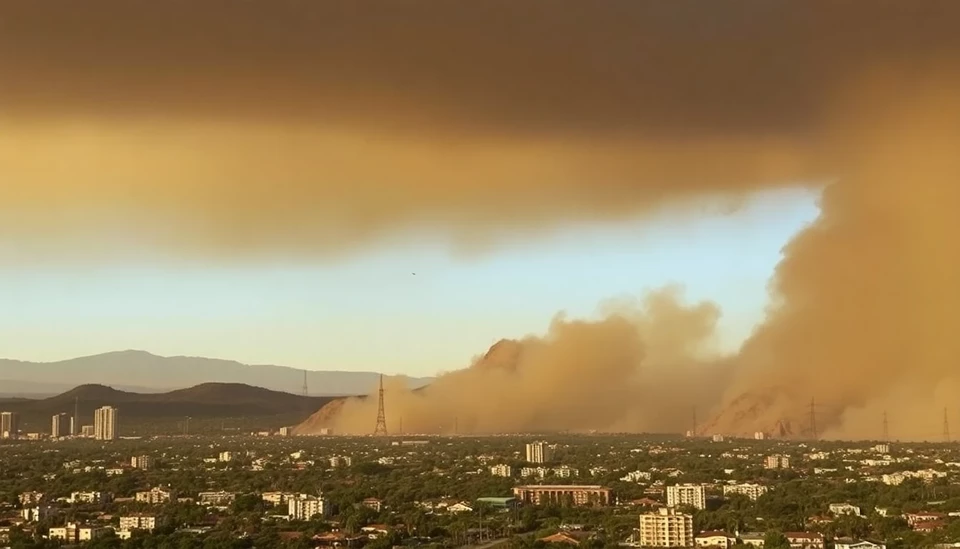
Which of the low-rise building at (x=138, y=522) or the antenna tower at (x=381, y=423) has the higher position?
the antenna tower at (x=381, y=423)

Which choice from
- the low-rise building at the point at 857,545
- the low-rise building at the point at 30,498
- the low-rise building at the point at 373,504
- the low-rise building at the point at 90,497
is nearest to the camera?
the low-rise building at the point at 857,545

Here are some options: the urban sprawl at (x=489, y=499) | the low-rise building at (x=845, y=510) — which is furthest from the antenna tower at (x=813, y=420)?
the low-rise building at (x=845, y=510)

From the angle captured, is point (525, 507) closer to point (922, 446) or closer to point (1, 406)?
point (922, 446)

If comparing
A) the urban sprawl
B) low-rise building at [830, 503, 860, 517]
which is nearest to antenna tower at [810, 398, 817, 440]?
the urban sprawl

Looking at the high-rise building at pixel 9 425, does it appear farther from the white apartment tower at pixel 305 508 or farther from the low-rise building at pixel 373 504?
the white apartment tower at pixel 305 508

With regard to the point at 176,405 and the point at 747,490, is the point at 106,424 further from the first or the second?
the point at 747,490

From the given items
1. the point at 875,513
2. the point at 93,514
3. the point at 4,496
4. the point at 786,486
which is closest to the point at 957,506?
the point at 875,513
